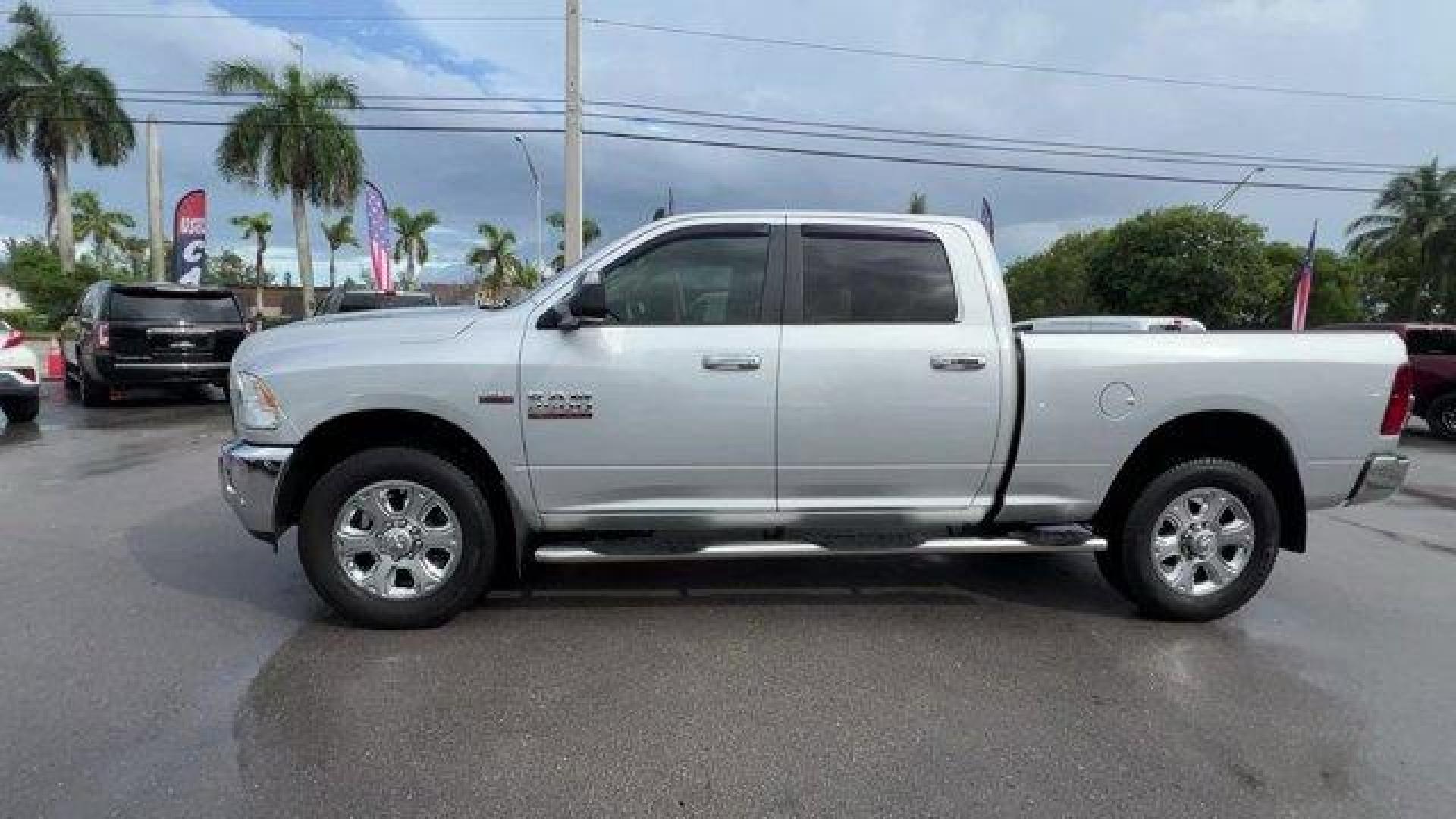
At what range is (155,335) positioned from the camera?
507 inches

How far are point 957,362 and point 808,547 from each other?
1.12 m

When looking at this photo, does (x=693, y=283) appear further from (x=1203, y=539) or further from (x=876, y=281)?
(x=1203, y=539)

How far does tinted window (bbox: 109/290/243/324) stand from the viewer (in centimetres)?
1279

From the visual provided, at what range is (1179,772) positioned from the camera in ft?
10.7

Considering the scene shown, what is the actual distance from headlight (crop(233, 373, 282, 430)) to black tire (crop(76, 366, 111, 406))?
1095 centimetres

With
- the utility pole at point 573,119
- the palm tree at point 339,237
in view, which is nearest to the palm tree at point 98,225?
the palm tree at point 339,237

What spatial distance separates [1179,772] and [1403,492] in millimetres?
7776

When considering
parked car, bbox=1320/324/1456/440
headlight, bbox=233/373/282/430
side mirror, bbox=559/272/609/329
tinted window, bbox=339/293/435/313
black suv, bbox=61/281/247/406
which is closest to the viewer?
side mirror, bbox=559/272/609/329

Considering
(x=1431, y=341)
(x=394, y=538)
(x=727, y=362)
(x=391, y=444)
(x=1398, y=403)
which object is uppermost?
(x=1431, y=341)

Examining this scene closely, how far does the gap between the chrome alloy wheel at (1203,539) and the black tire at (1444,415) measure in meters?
12.6

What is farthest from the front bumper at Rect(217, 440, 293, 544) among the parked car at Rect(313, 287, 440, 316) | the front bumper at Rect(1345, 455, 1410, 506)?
the parked car at Rect(313, 287, 440, 316)

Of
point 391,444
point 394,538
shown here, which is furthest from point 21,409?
point 394,538

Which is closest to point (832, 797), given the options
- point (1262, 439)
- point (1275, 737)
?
point (1275, 737)

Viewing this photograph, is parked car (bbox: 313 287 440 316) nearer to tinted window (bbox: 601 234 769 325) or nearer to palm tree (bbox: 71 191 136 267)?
tinted window (bbox: 601 234 769 325)
